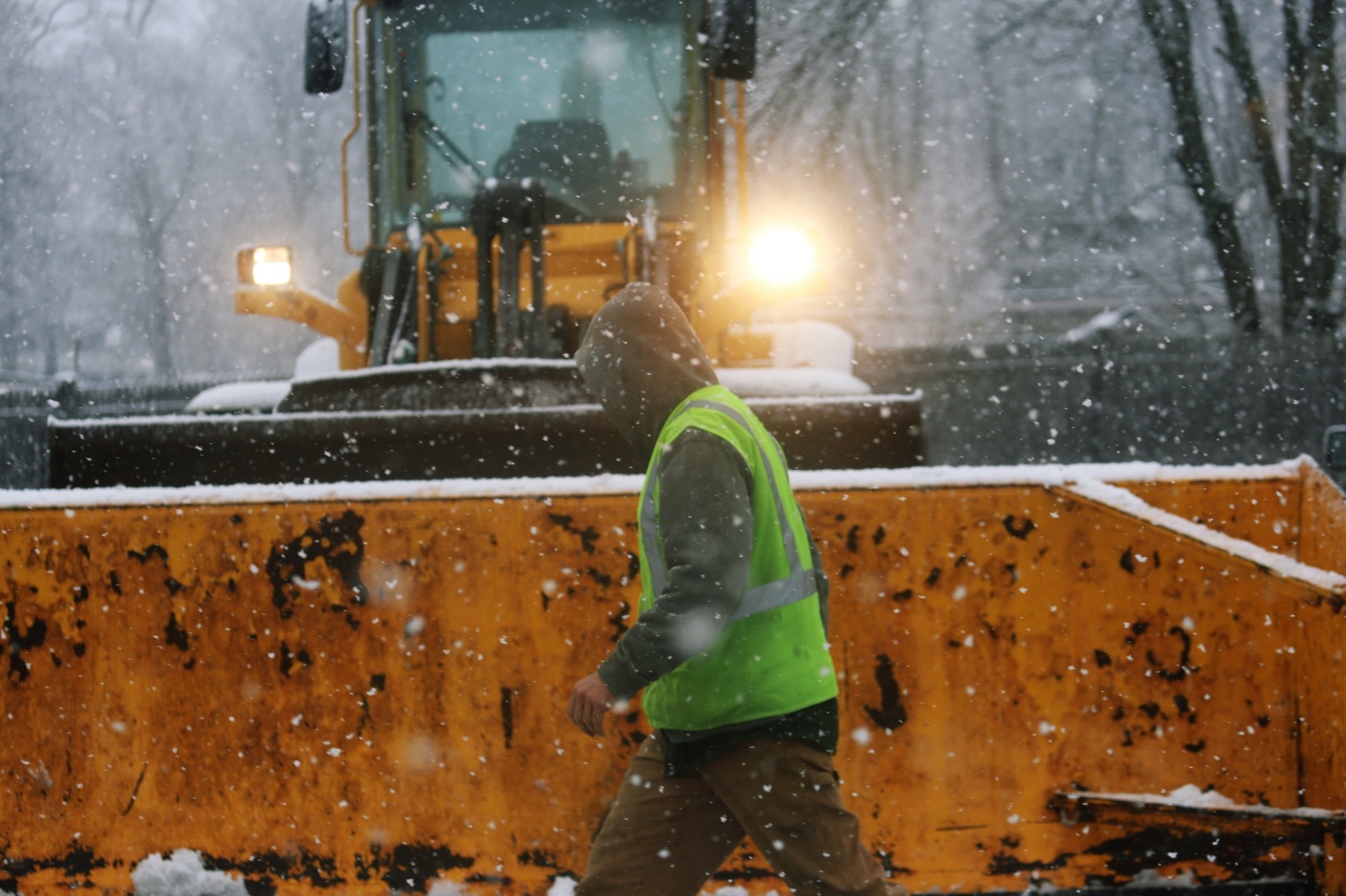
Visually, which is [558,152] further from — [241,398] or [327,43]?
[241,398]

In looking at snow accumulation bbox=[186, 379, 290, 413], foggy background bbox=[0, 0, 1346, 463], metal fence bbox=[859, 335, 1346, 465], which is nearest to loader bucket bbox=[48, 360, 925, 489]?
snow accumulation bbox=[186, 379, 290, 413]

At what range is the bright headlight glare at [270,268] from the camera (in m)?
5.77

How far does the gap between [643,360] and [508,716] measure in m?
1.10

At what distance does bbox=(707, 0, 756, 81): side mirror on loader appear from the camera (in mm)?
4770

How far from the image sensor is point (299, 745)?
2.98m

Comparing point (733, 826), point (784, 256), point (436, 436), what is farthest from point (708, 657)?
Result: point (784, 256)

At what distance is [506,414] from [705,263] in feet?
6.08

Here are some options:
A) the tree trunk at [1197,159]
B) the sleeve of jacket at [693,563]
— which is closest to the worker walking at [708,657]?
the sleeve of jacket at [693,563]

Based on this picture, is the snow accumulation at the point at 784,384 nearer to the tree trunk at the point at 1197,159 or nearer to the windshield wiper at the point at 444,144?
the windshield wiper at the point at 444,144

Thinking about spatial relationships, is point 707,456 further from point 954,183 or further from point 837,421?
point 954,183

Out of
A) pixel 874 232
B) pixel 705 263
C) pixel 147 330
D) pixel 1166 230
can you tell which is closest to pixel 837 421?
pixel 705 263

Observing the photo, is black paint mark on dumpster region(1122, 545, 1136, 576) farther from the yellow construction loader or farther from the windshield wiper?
the windshield wiper

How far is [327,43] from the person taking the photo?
513cm

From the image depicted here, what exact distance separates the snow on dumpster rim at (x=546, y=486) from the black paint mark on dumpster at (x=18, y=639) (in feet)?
0.93
